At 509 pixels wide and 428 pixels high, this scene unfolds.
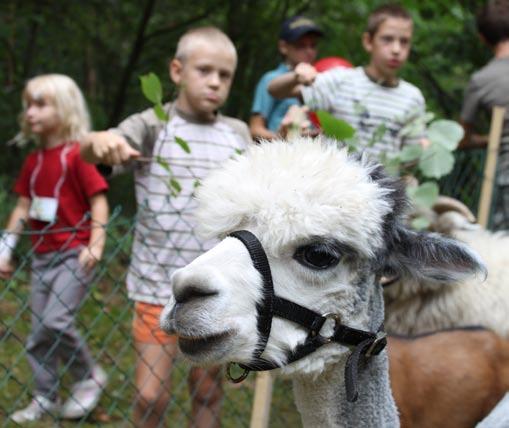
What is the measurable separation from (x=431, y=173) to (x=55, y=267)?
2.01 metres

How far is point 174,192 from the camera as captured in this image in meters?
3.27

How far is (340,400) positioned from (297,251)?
46cm

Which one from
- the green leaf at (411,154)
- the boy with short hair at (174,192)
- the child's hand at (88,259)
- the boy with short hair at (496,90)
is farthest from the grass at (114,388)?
the boy with short hair at (496,90)

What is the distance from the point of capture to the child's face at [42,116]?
171 inches

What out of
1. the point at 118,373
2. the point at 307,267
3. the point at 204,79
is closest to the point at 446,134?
the point at 204,79

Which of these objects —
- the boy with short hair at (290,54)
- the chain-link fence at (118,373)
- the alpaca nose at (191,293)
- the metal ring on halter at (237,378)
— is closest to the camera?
the alpaca nose at (191,293)

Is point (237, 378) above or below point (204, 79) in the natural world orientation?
below

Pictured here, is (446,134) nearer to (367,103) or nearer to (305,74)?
(305,74)

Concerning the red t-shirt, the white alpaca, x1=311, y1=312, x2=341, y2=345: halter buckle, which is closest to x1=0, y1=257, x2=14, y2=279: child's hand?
the red t-shirt

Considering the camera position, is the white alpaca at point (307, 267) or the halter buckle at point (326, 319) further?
the halter buckle at point (326, 319)

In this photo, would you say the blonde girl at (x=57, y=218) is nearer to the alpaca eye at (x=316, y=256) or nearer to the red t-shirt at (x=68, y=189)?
the red t-shirt at (x=68, y=189)

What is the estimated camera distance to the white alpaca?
1.87 m

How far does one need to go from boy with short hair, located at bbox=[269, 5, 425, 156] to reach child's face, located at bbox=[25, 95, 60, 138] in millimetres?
1314

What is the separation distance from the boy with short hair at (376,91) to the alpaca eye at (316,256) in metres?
1.67
